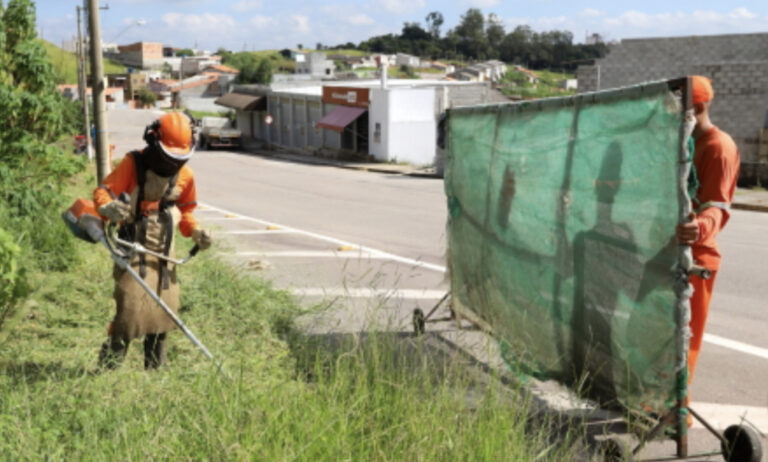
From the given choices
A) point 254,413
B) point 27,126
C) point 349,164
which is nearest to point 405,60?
point 349,164

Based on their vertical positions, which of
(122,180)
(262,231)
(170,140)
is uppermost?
(170,140)

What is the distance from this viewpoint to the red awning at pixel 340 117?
40.0 m

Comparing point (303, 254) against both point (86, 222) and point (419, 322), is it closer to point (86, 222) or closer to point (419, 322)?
point (419, 322)

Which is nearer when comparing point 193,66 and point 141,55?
point 193,66

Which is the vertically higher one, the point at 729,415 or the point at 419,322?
the point at 419,322

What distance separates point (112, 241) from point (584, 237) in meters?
2.86

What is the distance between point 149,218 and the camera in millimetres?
5422

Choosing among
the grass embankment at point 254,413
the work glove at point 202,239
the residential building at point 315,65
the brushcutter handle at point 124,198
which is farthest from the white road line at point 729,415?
the residential building at point 315,65

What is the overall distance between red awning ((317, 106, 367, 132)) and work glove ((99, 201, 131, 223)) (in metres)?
35.0

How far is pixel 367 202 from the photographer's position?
20.1 m

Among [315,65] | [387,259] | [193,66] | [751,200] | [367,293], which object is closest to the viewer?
[367,293]

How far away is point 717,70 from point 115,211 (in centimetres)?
2593

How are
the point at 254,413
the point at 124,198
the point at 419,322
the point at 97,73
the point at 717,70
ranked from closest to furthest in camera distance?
the point at 254,413, the point at 124,198, the point at 419,322, the point at 97,73, the point at 717,70

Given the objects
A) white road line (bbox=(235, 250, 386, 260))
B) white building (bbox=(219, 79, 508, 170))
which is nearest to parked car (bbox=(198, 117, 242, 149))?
white building (bbox=(219, 79, 508, 170))
